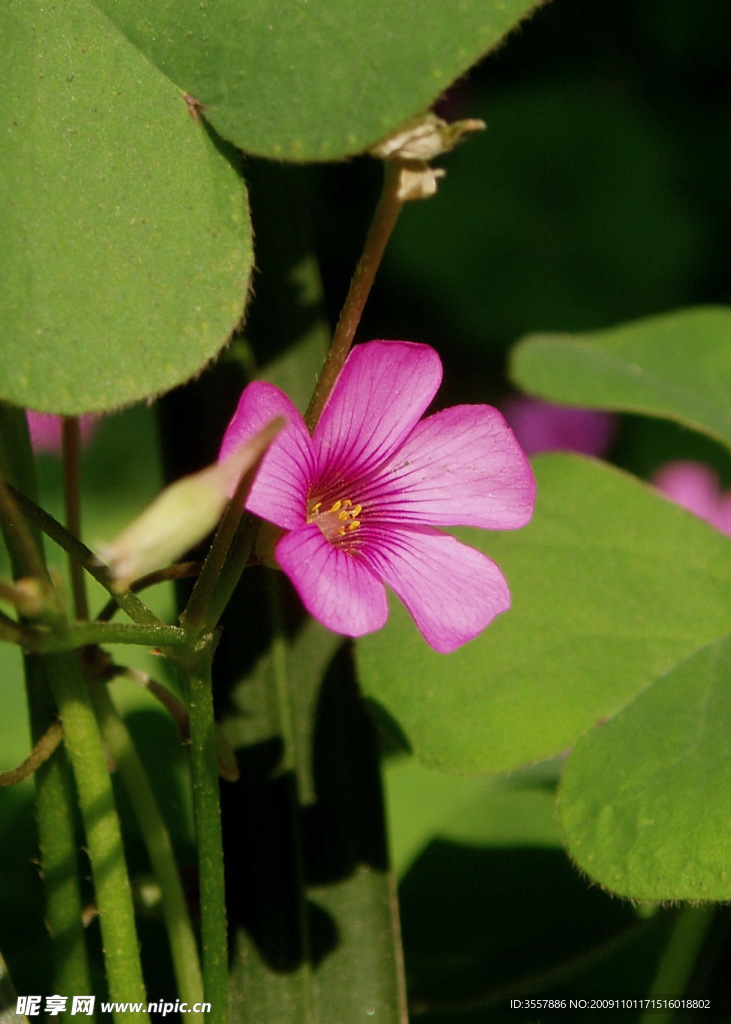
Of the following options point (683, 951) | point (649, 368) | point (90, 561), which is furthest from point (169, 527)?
point (649, 368)

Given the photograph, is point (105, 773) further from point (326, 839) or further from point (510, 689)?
point (510, 689)

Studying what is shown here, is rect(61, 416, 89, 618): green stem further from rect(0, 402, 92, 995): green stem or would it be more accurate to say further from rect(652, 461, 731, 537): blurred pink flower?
rect(652, 461, 731, 537): blurred pink flower

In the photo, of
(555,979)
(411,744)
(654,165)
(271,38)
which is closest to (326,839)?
(411,744)

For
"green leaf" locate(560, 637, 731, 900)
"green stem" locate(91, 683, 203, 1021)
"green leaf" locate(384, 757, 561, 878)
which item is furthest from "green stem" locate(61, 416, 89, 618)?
"green leaf" locate(384, 757, 561, 878)

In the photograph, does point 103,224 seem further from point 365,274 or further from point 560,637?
point 560,637

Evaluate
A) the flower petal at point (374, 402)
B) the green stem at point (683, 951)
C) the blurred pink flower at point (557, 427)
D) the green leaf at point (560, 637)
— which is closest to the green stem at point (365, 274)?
the flower petal at point (374, 402)

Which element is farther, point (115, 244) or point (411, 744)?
point (411, 744)
